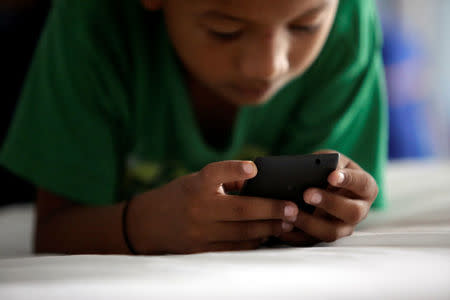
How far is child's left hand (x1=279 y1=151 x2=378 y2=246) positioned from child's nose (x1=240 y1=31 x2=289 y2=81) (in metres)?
0.14

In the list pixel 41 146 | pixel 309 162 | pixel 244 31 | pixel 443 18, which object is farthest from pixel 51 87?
pixel 443 18

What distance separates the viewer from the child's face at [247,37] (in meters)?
0.56

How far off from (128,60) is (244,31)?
0.29 m

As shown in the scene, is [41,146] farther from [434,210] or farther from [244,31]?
[434,210]

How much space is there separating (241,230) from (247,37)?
230 mm

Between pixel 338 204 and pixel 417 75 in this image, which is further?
pixel 417 75

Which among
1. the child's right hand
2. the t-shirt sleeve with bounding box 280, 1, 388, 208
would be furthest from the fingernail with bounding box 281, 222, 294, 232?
the t-shirt sleeve with bounding box 280, 1, 388, 208

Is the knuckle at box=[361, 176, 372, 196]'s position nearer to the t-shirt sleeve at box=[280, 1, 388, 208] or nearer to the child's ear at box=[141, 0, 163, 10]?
the t-shirt sleeve at box=[280, 1, 388, 208]

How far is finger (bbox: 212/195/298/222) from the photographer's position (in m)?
0.51

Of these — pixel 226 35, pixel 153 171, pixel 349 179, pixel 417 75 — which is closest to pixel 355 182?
pixel 349 179

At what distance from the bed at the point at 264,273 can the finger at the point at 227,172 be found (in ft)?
0.25

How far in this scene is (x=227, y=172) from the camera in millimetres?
490

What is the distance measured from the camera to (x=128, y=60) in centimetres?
80

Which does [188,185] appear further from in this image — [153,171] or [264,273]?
[153,171]
